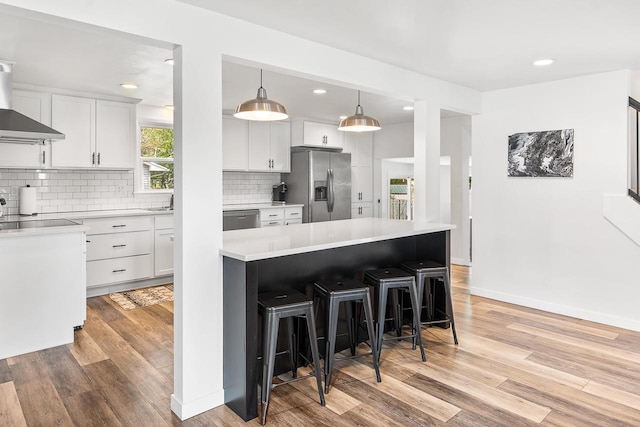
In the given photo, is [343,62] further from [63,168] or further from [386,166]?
[386,166]

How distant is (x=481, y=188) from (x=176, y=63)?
363 centimetres

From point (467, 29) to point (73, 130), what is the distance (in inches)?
167

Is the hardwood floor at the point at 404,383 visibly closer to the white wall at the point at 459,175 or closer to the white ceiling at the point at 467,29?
the white ceiling at the point at 467,29

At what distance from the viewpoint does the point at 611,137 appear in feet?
12.7

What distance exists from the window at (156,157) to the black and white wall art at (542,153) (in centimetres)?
433

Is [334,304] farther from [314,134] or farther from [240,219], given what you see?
[314,134]

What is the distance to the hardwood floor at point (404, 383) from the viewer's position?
237cm

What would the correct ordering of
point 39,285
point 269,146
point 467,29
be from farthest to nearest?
point 269,146
point 39,285
point 467,29

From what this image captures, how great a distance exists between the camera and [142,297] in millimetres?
4820

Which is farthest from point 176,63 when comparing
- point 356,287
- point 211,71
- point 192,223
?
point 356,287

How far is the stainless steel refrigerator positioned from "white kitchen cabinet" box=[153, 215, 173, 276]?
2.05 meters

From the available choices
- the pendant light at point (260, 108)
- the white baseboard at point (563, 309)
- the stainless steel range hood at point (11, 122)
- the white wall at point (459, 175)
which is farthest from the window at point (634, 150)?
the stainless steel range hood at point (11, 122)

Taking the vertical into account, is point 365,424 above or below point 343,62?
below

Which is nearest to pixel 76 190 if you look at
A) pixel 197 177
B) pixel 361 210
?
pixel 197 177
